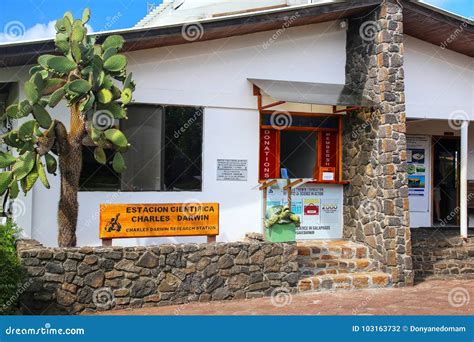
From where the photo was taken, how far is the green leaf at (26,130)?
8.38m

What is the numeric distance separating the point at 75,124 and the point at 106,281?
248 cm

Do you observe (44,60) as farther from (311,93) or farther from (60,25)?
(311,93)

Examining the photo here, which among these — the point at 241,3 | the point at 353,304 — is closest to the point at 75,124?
the point at 353,304

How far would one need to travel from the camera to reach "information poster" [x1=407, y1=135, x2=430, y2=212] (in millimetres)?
15586

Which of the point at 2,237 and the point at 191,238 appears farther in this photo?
the point at 191,238

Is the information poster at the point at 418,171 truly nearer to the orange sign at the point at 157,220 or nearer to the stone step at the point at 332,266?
the stone step at the point at 332,266

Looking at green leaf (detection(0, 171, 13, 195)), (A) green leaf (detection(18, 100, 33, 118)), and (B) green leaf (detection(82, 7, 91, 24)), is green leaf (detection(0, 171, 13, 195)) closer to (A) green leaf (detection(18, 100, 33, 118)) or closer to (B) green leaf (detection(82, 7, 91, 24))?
(A) green leaf (detection(18, 100, 33, 118))

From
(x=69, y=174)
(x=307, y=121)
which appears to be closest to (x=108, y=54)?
(x=69, y=174)

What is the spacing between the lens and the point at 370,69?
1208 cm

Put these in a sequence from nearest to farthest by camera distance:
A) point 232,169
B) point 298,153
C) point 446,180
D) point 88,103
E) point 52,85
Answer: point 88,103, point 52,85, point 232,169, point 298,153, point 446,180

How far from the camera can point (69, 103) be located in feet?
28.5

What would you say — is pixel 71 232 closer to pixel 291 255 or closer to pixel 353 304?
pixel 291 255

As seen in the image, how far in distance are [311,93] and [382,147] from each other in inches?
71.2

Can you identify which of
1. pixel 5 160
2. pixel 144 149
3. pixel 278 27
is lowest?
pixel 5 160
